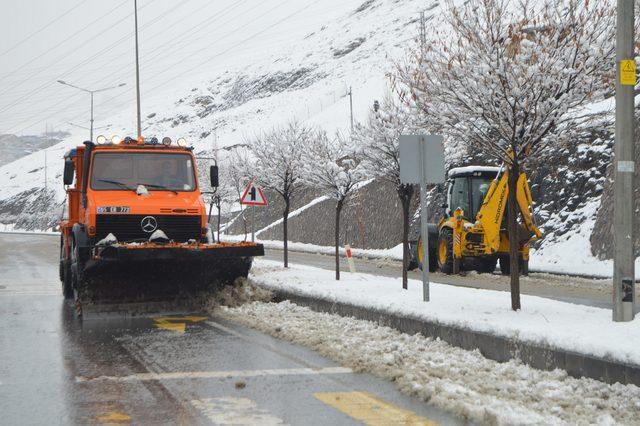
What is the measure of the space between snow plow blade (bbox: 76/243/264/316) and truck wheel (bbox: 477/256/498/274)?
1037 cm

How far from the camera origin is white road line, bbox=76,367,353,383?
7086 millimetres

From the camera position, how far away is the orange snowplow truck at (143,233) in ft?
37.0

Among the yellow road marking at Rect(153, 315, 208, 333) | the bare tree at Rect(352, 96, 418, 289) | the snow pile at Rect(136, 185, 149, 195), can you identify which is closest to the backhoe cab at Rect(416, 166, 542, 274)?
the bare tree at Rect(352, 96, 418, 289)

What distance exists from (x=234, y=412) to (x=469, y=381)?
2173 mm

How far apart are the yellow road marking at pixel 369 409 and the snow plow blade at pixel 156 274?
523cm

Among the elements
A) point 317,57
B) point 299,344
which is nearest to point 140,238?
point 299,344

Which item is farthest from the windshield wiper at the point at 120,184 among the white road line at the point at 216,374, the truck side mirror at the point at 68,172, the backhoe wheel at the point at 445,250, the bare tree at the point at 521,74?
the backhoe wheel at the point at 445,250

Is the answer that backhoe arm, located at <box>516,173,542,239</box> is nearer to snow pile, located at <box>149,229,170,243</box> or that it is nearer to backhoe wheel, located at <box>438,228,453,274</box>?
backhoe wheel, located at <box>438,228,453,274</box>

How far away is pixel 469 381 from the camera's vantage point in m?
6.70

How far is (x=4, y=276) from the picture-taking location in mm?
19266

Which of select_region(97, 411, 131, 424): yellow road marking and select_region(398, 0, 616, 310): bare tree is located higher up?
select_region(398, 0, 616, 310): bare tree

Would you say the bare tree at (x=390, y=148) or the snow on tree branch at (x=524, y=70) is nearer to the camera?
the snow on tree branch at (x=524, y=70)

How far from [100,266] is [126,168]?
228 centimetres

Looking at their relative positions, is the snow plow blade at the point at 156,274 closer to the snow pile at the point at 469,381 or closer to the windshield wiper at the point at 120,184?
the windshield wiper at the point at 120,184
